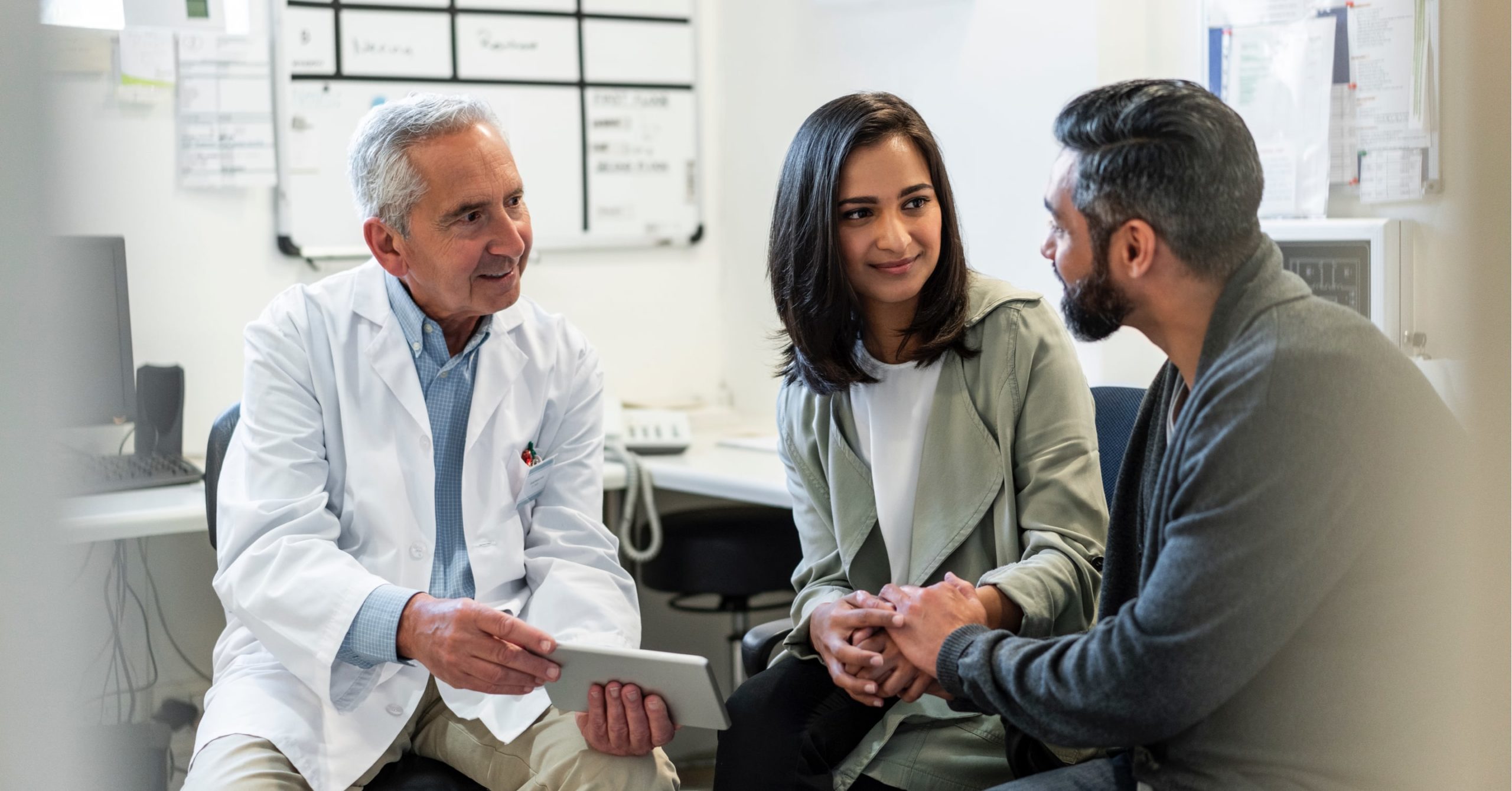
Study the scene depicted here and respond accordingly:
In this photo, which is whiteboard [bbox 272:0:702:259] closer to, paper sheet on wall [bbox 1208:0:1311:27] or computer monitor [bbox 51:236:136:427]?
paper sheet on wall [bbox 1208:0:1311:27]

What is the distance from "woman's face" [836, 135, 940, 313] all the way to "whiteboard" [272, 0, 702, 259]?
1297 mm

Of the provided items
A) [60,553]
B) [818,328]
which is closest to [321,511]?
[818,328]

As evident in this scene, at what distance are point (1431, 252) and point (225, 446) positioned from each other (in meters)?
1.65

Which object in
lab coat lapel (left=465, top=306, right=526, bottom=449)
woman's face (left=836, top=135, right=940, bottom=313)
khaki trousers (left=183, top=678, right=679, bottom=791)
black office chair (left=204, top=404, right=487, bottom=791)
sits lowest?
black office chair (left=204, top=404, right=487, bottom=791)

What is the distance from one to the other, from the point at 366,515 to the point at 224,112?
1.29 meters

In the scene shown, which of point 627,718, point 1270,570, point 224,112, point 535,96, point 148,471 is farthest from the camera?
point 535,96

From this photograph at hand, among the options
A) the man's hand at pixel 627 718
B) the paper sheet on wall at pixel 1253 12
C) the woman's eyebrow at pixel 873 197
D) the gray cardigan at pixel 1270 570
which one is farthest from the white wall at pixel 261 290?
the paper sheet on wall at pixel 1253 12

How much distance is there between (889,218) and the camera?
1479 mm

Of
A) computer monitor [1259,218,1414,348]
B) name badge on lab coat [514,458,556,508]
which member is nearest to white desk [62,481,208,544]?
name badge on lab coat [514,458,556,508]

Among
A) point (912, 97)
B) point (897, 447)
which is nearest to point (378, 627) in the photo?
point (897, 447)

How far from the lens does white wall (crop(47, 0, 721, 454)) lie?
241 centimetres

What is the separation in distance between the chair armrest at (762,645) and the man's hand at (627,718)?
217 mm

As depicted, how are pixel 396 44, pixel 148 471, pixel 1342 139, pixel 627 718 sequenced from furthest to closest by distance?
pixel 396 44 → pixel 148 471 → pixel 1342 139 → pixel 627 718

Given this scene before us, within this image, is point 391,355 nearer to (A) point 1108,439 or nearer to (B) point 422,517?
(B) point 422,517
